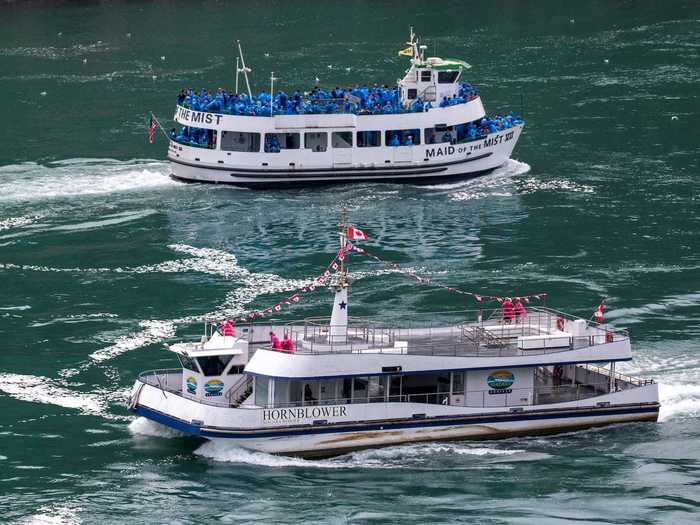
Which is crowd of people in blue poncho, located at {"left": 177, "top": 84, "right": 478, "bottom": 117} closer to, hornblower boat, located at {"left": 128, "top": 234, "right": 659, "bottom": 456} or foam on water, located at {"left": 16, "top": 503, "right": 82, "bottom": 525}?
hornblower boat, located at {"left": 128, "top": 234, "right": 659, "bottom": 456}

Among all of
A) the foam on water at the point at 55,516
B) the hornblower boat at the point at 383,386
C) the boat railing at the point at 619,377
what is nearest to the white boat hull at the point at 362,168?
the hornblower boat at the point at 383,386

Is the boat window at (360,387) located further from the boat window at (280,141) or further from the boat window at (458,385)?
the boat window at (280,141)

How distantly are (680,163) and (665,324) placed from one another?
35029 millimetres

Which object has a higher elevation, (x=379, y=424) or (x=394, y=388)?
(x=394, y=388)

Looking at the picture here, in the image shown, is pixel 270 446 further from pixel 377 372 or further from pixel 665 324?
pixel 665 324

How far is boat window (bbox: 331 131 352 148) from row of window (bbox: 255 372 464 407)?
43.1 m

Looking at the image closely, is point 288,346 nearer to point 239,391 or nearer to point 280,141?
point 239,391

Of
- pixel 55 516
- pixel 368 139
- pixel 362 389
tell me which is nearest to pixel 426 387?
pixel 362 389

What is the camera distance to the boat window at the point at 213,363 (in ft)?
189

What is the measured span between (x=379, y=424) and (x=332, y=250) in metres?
28.5

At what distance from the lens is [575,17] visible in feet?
548

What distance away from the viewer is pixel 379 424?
57.1 meters

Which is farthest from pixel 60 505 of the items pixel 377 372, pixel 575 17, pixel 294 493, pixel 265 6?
pixel 265 6

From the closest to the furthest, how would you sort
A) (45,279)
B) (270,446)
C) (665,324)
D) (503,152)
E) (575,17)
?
(270,446) → (665,324) → (45,279) → (503,152) → (575,17)
